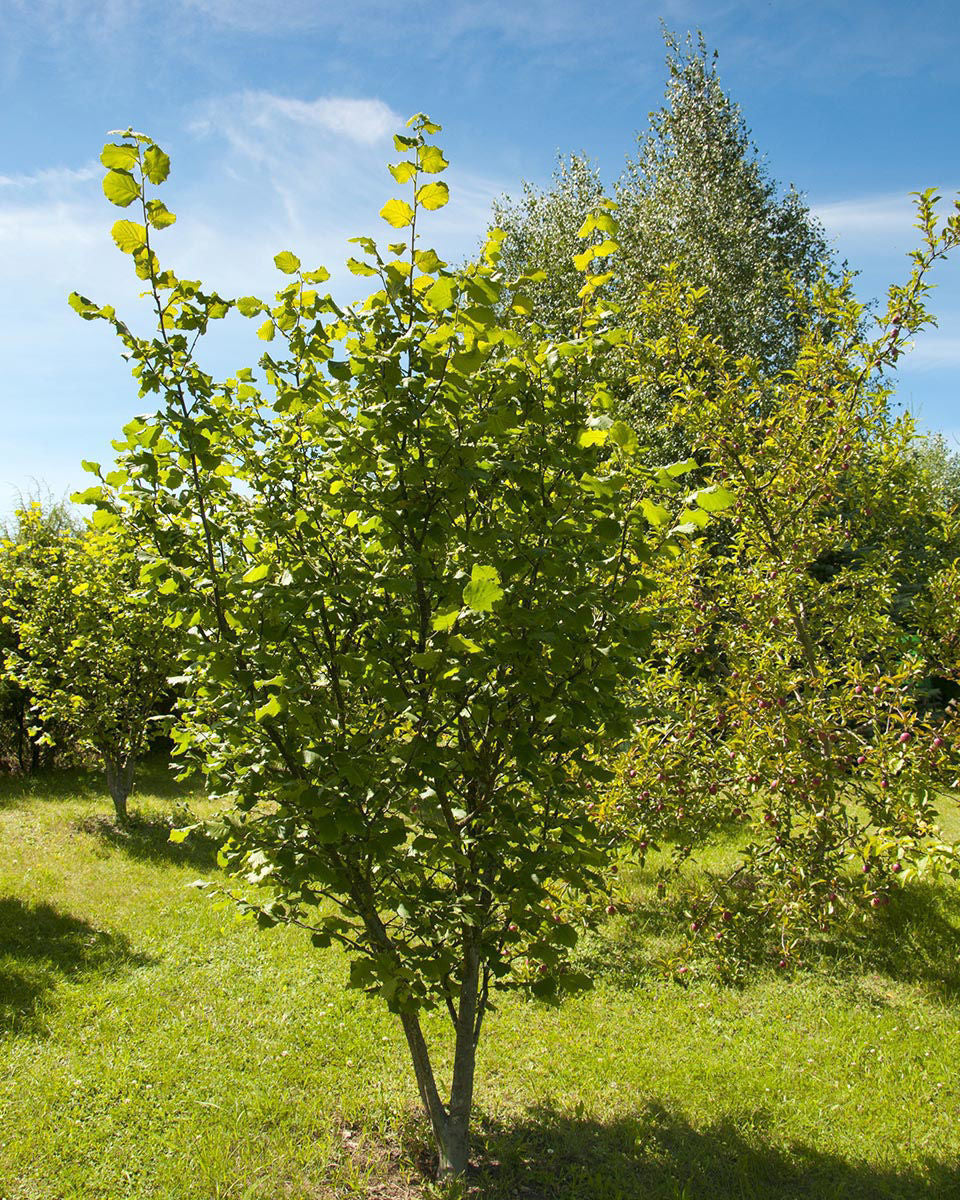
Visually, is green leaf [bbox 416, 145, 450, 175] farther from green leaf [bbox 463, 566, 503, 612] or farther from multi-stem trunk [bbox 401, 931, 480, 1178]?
multi-stem trunk [bbox 401, 931, 480, 1178]

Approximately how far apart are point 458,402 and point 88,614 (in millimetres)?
8188

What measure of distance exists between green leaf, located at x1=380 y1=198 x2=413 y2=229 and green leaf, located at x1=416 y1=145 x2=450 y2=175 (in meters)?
0.11

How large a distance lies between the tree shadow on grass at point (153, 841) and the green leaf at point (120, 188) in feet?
23.1

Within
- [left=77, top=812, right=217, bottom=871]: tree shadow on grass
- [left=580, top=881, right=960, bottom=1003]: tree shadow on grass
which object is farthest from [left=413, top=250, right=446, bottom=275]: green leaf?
[left=77, top=812, right=217, bottom=871]: tree shadow on grass

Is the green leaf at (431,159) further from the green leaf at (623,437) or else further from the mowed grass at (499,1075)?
the mowed grass at (499,1075)

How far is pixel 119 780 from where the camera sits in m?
9.87

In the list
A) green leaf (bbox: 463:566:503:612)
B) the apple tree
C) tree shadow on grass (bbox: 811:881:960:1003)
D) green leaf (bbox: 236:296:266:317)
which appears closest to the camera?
green leaf (bbox: 463:566:503:612)

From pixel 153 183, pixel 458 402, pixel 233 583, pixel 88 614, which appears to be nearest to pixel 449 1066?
pixel 233 583

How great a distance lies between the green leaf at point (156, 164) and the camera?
213 cm

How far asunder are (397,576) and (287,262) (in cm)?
110

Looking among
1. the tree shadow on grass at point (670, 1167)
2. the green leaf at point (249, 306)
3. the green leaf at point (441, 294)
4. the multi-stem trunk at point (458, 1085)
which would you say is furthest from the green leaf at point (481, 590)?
the tree shadow on grass at point (670, 1167)

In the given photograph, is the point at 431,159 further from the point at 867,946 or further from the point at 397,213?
the point at 867,946

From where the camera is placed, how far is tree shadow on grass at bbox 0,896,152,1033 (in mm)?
4945

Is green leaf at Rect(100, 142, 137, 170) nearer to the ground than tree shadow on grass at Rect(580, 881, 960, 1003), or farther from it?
farther from it
